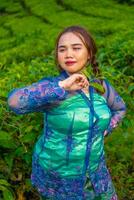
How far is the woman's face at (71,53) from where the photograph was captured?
2.92 m

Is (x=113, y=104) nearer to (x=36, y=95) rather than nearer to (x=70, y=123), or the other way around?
(x=70, y=123)

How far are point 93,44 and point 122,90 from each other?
130 cm

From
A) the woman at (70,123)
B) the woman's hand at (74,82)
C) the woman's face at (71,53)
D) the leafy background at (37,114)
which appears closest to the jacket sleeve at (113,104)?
the woman at (70,123)

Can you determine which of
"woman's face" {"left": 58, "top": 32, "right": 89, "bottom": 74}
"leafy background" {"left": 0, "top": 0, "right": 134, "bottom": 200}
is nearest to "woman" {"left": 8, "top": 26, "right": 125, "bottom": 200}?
"woman's face" {"left": 58, "top": 32, "right": 89, "bottom": 74}

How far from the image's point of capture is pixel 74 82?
2736 mm

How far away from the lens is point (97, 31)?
14.9 meters

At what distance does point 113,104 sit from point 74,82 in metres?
0.51

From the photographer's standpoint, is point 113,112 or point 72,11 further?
point 72,11

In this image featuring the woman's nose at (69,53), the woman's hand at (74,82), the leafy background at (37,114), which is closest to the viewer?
the woman's hand at (74,82)

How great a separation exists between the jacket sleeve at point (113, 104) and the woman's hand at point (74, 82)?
38 centimetres

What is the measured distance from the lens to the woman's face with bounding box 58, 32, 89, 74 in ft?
9.59

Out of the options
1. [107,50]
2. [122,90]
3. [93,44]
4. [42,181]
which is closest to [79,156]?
[42,181]

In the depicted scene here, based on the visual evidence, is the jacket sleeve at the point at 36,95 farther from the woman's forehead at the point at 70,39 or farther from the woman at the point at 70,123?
the woman's forehead at the point at 70,39

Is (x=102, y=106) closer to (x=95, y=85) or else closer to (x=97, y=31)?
(x=95, y=85)
